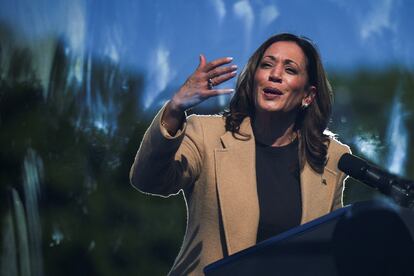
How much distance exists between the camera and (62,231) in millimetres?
4090

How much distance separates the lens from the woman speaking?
1515 mm

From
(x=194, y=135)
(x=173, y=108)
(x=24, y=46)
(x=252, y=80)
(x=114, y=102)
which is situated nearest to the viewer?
(x=173, y=108)

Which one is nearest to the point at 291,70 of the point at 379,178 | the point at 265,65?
the point at 265,65

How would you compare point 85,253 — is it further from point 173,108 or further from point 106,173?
point 173,108

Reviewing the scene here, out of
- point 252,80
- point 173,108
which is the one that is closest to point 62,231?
point 252,80

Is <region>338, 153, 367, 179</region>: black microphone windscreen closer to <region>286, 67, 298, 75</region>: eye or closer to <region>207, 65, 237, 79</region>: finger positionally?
<region>207, 65, 237, 79</region>: finger

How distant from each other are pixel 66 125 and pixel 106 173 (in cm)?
36

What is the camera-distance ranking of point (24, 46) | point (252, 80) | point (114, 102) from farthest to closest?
1. point (24, 46)
2. point (114, 102)
3. point (252, 80)

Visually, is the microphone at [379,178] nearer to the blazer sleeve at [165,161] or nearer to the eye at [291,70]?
the blazer sleeve at [165,161]

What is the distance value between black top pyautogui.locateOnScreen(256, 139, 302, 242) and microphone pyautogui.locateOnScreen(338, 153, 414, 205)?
0.33m

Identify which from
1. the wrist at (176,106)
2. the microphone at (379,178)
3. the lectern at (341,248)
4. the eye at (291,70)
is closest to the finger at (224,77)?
the wrist at (176,106)

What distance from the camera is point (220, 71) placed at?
136 centimetres

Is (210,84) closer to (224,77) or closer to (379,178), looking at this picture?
(224,77)

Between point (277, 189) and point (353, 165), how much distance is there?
41 centimetres
